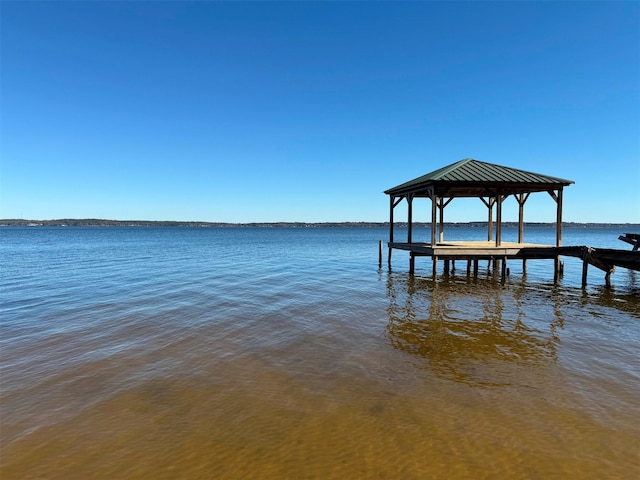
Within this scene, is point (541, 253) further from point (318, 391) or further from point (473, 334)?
point (318, 391)

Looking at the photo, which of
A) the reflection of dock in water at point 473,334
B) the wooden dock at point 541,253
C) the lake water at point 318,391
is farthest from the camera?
the wooden dock at point 541,253

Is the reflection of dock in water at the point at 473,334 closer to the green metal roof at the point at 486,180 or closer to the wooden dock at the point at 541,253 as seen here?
the wooden dock at the point at 541,253

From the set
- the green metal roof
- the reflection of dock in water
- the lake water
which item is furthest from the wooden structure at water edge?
the lake water

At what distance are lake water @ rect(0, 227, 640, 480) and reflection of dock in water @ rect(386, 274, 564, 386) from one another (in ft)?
0.21

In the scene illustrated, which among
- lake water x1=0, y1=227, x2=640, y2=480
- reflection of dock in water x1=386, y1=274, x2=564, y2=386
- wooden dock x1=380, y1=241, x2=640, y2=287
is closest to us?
lake water x1=0, y1=227, x2=640, y2=480

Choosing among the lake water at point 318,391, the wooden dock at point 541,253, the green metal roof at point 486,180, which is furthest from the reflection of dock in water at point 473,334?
→ the green metal roof at point 486,180

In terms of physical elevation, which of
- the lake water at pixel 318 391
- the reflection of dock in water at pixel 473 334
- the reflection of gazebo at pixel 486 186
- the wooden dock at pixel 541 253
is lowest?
the reflection of dock in water at pixel 473 334

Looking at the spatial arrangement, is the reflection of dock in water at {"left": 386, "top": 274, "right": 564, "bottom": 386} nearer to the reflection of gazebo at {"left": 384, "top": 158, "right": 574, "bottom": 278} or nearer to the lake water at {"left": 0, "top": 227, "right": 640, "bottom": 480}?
the lake water at {"left": 0, "top": 227, "right": 640, "bottom": 480}

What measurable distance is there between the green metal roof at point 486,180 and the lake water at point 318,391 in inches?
243

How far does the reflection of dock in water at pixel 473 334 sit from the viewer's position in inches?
278

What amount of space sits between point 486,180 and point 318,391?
45.8 ft

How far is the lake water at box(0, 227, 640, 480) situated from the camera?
4316 mm

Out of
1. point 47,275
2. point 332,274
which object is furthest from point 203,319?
point 47,275

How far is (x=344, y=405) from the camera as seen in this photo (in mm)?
5613
